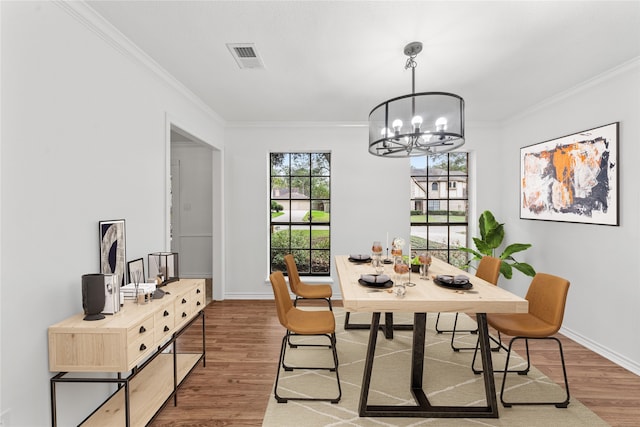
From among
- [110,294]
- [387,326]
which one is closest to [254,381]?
[110,294]

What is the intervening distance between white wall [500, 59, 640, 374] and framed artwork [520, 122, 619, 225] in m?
0.08

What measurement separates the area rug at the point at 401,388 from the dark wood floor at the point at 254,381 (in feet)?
0.41

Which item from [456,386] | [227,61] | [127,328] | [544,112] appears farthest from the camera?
[544,112]

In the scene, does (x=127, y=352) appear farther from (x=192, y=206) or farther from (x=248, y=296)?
(x=192, y=206)

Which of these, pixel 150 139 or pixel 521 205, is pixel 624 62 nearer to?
pixel 521 205

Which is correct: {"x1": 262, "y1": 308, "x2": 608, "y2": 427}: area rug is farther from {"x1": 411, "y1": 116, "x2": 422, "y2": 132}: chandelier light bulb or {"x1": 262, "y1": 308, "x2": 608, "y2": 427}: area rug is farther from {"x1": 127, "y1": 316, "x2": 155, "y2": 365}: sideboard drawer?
{"x1": 411, "y1": 116, "x2": 422, "y2": 132}: chandelier light bulb

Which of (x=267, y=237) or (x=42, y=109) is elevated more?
(x=42, y=109)

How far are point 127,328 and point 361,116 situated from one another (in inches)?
147

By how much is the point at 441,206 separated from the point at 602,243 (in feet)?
7.17

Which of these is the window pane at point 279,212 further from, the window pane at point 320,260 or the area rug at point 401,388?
the area rug at point 401,388

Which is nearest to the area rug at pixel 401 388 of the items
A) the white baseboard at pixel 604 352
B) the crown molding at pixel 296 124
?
the white baseboard at pixel 604 352

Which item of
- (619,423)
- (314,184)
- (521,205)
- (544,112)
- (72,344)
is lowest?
(619,423)

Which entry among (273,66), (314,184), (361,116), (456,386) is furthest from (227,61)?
(456,386)

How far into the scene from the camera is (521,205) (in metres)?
4.25
